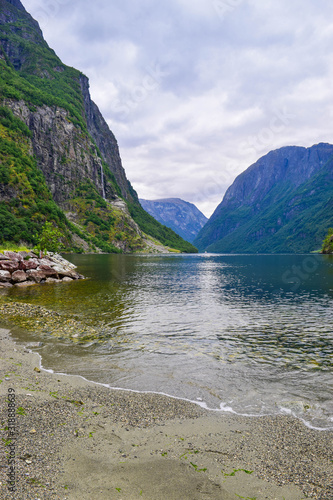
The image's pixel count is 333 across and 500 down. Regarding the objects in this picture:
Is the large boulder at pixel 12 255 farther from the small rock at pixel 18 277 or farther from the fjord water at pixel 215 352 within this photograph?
the fjord water at pixel 215 352

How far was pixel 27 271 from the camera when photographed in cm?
5728

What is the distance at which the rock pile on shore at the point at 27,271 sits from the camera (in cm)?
5286

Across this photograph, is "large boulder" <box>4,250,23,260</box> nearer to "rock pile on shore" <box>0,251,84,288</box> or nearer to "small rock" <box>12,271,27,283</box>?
"rock pile on shore" <box>0,251,84,288</box>

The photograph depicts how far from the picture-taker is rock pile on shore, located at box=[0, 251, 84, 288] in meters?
52.9

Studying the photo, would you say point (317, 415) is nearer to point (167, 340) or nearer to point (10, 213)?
point (167, 340)

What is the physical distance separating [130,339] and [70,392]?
32.4ft

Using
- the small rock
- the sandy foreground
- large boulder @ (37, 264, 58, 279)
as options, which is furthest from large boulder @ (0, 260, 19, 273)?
the sandy foreground

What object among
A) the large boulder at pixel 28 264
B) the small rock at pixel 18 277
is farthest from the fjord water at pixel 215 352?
the large boulder at pixel 28 264

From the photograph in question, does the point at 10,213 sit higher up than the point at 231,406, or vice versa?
the point at 10,213

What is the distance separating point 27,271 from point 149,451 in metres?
55.8

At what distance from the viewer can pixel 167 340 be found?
23266 mm

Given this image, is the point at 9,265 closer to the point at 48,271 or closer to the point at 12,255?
the point at 12,255

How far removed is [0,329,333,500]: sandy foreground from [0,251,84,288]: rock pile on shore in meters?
44.7

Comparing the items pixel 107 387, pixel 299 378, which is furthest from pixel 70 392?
pixel 299 378
